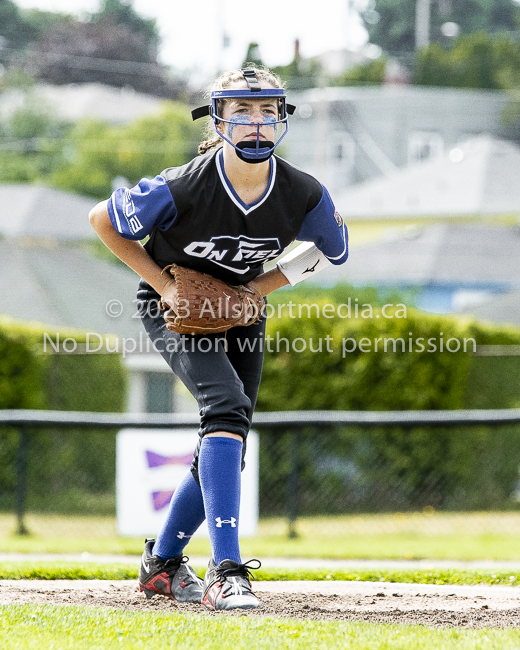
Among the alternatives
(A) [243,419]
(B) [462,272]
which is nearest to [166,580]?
(A) [243,419]

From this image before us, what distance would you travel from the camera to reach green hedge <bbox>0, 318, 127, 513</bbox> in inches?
388

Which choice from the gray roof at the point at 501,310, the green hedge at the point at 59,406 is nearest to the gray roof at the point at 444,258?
the gray roof at the point at 501,310

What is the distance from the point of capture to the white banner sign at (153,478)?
7.84m

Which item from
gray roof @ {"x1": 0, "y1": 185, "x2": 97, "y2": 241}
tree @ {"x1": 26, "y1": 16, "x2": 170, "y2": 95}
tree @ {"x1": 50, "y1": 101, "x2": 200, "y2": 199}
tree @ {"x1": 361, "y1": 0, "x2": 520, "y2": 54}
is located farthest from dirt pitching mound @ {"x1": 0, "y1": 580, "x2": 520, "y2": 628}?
tree @ {"x1": 361, "y1": 0, "x2": 520, "y2": 54}

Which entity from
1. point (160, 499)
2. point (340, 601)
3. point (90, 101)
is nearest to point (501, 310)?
point (160, 499)

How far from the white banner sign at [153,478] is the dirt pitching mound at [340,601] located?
349 centimetres

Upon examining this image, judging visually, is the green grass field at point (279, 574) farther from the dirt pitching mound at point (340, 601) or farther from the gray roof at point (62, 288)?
the gray roof at point (62, 288)

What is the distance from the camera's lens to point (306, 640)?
2627 millimetres

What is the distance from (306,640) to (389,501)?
7160mm

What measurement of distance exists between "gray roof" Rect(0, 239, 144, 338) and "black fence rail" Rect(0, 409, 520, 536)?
1130 centimetres

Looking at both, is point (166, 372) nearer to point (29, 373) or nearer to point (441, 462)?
point (29, 373)

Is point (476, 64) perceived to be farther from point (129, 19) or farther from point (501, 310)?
point (501, 310)

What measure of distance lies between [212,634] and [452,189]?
3444cm

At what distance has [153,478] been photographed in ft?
25.8
